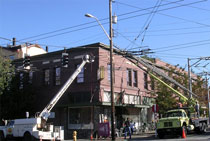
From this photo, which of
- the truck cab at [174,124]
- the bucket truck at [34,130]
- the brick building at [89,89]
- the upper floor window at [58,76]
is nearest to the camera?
the bucket truck at [34,130]

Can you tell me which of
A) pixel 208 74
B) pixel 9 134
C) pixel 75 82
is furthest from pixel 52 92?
pixel 208 74

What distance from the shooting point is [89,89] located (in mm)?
28828

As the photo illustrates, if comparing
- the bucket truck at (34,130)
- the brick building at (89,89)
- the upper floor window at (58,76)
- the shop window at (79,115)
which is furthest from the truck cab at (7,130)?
the upper floor window at (58,76)

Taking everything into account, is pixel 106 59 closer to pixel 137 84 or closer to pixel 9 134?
pixel 137 84

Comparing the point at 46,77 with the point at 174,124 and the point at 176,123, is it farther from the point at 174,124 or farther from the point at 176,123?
the point at 176,123

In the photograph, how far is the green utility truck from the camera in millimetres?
22016

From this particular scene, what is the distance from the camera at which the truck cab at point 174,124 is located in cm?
2198

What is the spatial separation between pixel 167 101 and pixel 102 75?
33.3ft

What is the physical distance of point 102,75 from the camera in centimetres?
2825

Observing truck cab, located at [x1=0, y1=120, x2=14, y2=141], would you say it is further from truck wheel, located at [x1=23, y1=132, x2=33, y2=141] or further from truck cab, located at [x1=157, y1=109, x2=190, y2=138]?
truck cab, located at [x1=157, y1=109, x2=190, y2=138]

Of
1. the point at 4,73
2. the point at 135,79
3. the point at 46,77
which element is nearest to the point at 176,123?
the point at 135,79

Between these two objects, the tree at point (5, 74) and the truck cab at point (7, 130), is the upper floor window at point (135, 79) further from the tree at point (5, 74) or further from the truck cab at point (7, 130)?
the truck cab at point (7, 130)

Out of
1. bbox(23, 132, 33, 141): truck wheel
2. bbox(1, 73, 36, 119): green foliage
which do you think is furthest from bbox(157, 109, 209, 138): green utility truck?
bbox(1, 73, 36, 119): green foliage

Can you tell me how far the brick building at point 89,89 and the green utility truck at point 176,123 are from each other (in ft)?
21.5
